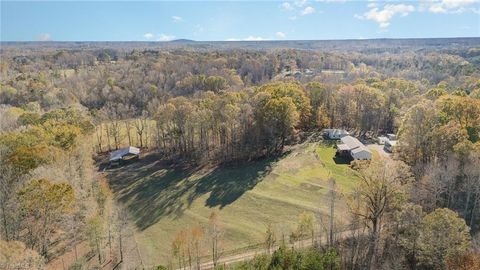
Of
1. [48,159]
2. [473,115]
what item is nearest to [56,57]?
[48,159]

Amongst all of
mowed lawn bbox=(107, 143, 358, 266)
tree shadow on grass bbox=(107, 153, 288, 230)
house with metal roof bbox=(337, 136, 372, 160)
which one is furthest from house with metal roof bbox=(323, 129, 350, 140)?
tree shadow on grass bbox=(107, 153, 288, 230)

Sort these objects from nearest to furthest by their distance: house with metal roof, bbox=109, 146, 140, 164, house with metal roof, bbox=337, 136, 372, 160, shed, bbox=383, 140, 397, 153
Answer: house with metal roof, bbox=337, 136, 372, 160 < shed, bbox=383, 140, 397, 153 < house with metal roof, bbox=109, 146, 140, 164

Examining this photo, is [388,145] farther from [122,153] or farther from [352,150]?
[122,153]

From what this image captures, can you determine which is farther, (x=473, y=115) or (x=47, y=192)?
(x=473, y=115)

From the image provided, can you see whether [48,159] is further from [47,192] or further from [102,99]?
[102,99]

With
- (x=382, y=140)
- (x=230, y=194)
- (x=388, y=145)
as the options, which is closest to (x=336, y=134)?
(x=382, y=140)

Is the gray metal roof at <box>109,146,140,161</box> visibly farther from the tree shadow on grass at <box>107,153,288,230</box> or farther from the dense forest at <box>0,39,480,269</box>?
the dense forest at <box>0,39,480,269</box>

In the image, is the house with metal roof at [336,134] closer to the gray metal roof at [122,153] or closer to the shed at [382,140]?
the shed at [382,140]
